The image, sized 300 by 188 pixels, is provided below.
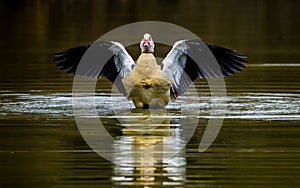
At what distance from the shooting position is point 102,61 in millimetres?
15562

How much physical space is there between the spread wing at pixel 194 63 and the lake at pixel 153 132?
29cm

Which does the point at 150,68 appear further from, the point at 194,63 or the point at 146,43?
the point at 194,63

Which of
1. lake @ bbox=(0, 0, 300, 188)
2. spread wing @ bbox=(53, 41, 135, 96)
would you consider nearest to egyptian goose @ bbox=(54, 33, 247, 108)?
spread wing @ bbox=(53, 41, 135, 96)

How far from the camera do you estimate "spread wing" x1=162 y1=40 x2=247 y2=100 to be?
14.9 m

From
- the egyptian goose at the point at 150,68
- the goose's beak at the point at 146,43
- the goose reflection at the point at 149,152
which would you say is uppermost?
the goose's beak at the point at 146,43

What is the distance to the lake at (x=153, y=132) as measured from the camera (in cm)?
1024

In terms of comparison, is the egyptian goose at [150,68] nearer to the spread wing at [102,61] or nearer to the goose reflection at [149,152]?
the spread wing at [102,61]

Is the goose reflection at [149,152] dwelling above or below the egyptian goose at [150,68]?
below

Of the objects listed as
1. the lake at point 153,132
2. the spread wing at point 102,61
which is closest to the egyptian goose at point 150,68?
the spread wing at point 102,61

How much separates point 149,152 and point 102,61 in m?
4.31

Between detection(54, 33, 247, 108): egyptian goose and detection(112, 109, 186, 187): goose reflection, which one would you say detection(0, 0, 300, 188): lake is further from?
detection(54, 33, 247, 108): egyptian goose

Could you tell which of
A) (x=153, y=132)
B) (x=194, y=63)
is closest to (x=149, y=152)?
(x=153, y=132)

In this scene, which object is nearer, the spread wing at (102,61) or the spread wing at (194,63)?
the spread wing at (194,63)

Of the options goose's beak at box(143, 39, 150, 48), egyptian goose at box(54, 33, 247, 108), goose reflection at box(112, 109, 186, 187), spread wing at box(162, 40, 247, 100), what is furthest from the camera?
spread wing at box(162, 40, 247, 100)
